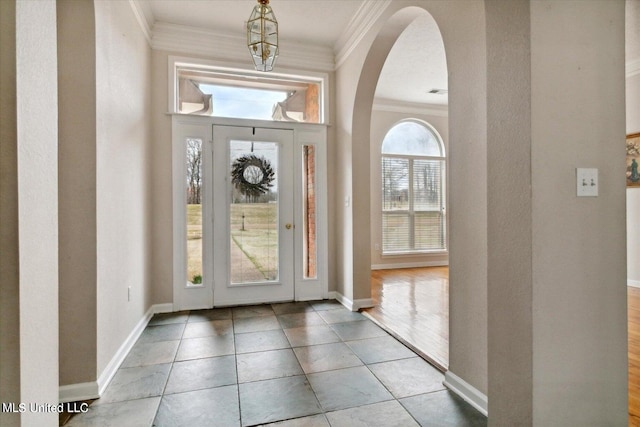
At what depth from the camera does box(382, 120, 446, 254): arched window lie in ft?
20.0

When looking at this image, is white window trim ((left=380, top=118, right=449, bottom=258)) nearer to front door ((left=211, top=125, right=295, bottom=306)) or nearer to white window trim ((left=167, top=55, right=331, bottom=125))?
white window trim ((left=167, top=55, right=331, bottom=125))

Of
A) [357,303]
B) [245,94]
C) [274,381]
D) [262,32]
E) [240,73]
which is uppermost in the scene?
[240,73]

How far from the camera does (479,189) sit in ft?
6.00

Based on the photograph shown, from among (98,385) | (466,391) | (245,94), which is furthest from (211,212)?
(466,391)

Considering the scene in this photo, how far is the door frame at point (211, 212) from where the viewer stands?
3.54m

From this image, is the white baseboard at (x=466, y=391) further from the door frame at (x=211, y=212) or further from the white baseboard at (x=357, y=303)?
the door frame at (x=211, y=212)

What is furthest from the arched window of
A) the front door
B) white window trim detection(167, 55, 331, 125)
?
the front door

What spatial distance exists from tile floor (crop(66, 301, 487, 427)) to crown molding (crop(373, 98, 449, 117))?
419 centimetres

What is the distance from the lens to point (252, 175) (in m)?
3.78

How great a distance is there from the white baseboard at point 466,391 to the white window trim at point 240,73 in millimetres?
2974

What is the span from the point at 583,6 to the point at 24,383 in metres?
2.58

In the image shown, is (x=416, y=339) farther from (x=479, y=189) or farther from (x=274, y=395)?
(x=479, y=189)

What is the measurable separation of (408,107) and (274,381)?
17.7ft

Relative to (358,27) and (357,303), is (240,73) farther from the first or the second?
(357,303)
